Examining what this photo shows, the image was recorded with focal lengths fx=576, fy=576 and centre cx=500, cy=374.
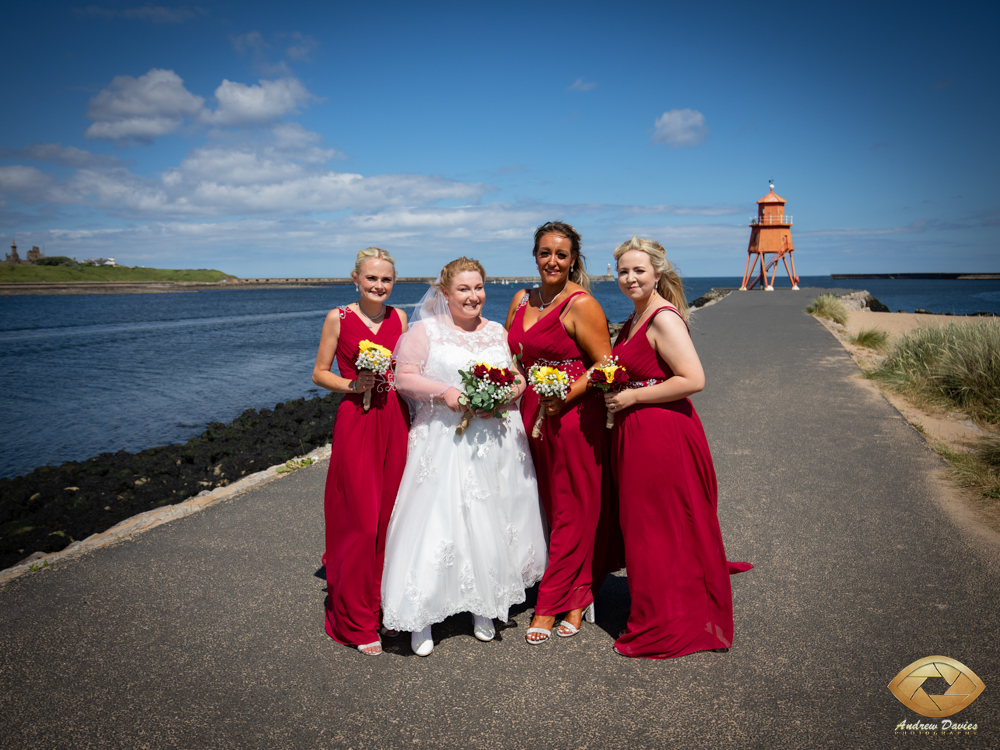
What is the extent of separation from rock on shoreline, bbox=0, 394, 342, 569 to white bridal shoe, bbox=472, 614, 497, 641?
486 centimetres

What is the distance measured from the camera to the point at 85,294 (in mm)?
110812

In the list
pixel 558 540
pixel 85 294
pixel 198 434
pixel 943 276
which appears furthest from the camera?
pixel 943 276

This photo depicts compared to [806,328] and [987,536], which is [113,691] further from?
[806,328]

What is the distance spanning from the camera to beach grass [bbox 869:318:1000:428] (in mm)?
9812

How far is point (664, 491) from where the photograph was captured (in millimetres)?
3809

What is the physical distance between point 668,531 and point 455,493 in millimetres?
1433

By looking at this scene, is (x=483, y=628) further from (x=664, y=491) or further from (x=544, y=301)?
(x=544, y=301)

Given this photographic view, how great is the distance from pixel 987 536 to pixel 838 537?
4.12 ft

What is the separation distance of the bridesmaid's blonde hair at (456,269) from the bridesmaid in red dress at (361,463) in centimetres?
38

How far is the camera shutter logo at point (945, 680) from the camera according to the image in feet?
10.4

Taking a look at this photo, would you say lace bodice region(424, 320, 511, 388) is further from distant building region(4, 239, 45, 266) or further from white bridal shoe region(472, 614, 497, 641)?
distant building region(4, 239, 45, 266)

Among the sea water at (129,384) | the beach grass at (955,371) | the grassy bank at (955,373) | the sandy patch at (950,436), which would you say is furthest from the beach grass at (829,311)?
the sea water at (129,384)

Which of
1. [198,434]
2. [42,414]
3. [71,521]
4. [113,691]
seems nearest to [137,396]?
[42,414]

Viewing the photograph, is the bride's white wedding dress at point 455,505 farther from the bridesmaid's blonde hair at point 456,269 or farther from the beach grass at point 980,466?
the beach grass at point 980,466
